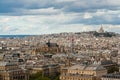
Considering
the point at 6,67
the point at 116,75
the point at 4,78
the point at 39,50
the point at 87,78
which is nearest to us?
the point at 116,75

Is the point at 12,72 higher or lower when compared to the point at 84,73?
higher

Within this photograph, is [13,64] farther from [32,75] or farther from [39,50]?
[39,50]

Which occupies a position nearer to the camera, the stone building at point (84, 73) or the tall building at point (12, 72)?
the stone building at point (84, 73)

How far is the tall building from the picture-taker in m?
95.8

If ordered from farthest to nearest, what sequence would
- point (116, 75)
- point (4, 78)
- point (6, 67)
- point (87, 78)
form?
1. point (6, 67)
2. point (4, 78)
3. point (87, 78)
4. point (116, 75)

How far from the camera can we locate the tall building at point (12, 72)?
9581 cm

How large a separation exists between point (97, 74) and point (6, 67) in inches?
885

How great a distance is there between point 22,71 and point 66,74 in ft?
37.3

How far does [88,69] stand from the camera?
9588 cm

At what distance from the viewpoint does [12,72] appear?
96.9 metres

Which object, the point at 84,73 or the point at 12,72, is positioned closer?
the point at 84,73

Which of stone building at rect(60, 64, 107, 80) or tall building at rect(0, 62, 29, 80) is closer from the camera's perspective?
stone building at rect(60, 64, 107, 80)

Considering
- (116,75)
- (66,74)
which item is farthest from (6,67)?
(116,75)

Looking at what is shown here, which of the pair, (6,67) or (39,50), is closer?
(6,67)
